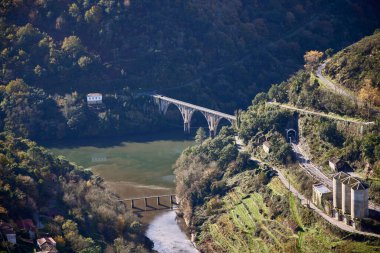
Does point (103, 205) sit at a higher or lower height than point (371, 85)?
lower

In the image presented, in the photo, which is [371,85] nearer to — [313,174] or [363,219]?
[313,174]

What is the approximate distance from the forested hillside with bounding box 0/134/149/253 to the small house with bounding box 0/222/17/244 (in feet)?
2.19

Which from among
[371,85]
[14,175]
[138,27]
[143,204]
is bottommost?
[143,204]

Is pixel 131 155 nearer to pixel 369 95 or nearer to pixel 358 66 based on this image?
pixel 358 66

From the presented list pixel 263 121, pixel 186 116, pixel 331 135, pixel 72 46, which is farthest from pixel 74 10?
pixel 331 135

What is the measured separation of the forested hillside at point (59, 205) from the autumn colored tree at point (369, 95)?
28.2m

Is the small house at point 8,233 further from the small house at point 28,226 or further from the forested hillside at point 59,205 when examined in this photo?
the small house at point 28,226

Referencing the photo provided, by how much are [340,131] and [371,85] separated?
7255 mm

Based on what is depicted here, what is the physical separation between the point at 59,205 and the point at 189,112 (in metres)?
47.2

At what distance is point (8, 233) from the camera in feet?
167

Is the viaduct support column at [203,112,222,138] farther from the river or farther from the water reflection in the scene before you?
the water reflection

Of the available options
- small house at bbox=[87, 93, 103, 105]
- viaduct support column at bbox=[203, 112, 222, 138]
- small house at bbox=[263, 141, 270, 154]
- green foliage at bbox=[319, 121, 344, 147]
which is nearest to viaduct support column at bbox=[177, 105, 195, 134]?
viaduct support column at bbox=[203, 112, 222, 138]

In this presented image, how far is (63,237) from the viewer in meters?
56.2

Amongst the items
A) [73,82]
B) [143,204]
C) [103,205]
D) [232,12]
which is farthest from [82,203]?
[232,12]
